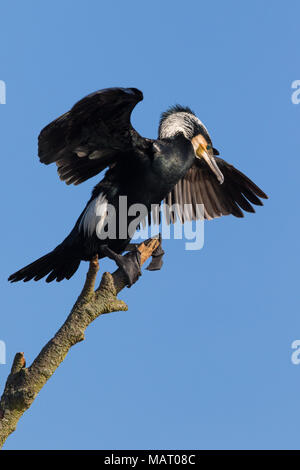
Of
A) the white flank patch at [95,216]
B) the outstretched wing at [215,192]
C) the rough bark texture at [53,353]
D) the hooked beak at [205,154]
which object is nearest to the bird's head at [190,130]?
the hooked beak at [205,154]

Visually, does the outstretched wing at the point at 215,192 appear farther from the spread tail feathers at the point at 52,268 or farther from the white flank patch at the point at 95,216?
the spread tail feathers at the point at 52,268

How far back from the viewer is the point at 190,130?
6.25 m

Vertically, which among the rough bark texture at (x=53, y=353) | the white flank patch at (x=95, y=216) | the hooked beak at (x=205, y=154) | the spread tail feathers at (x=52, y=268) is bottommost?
the rough bark texture at (x=53, y=353)

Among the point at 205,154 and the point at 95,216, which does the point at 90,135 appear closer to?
the point at 95,216

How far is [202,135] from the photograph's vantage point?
6418mm

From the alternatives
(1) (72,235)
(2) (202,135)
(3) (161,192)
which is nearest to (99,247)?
(1) (72,235)

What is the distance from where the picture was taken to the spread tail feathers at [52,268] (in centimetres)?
580

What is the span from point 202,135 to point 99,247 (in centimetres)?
160

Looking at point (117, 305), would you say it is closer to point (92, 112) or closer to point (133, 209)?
point (133, 209)

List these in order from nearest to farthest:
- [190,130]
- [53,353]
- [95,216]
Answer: [53,353] < [95,216] < [190,130]

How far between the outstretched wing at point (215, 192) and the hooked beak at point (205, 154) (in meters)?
0.33

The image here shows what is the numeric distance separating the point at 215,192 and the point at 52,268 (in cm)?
209

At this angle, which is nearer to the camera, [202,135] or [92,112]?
[92,112]

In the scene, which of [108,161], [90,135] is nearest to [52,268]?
[108,161]
